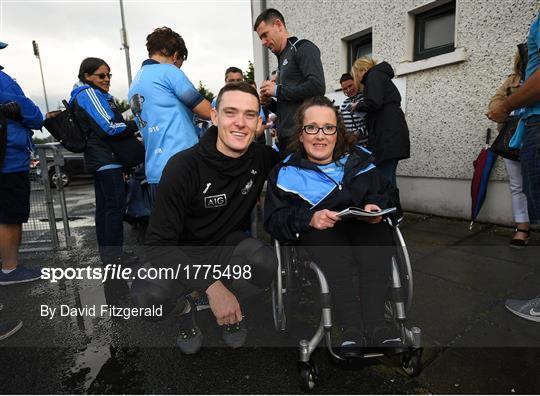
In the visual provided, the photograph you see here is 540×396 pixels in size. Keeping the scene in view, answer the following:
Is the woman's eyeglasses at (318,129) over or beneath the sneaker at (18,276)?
over

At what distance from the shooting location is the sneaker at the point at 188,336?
1.90 metres

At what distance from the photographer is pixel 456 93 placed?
4.00 m

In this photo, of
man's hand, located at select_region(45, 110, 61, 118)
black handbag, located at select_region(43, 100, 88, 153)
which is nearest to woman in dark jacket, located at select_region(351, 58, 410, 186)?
black handbag, located at select_region(43, 100, 88, 153)

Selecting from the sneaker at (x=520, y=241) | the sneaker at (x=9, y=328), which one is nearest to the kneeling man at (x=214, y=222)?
the sneaker at (x=9, y=328)

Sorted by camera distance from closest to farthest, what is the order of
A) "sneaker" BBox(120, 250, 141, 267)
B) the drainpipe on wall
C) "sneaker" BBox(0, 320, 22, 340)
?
1. "sneaker" BBox(0, 320, 22, 340)
2. "sneaker" BBox(120, 250, 141, 267)
3. the drainpipe on wall

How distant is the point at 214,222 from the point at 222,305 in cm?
50

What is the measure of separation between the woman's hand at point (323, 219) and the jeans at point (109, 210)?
190 cm

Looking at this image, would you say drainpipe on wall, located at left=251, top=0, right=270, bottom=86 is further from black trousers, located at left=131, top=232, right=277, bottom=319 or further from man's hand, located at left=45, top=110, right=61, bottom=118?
black trousers, located at left=131, top=232, right=277, bottom=319

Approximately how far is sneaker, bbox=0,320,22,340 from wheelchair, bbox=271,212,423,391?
1.77m

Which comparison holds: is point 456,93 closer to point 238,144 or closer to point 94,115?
point 238,144

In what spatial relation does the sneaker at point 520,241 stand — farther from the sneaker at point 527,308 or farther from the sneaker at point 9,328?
the sneaker at point 9,328

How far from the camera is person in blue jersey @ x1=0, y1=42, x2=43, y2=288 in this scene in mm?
2611

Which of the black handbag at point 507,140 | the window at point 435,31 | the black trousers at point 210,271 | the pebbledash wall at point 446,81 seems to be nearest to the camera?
the black trousers at point 210,271

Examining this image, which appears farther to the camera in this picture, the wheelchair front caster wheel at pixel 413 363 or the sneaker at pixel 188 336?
the sneaker at pixel 188 336
